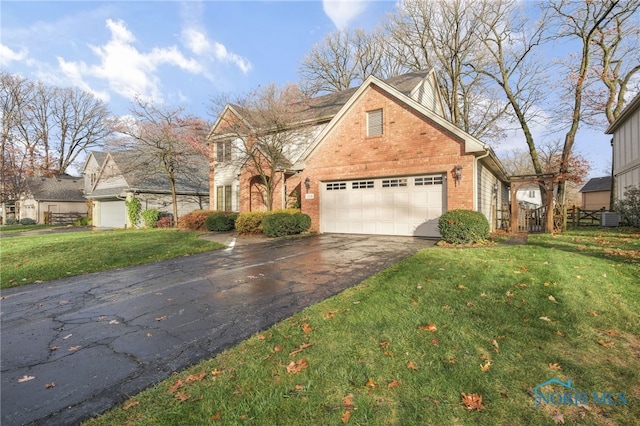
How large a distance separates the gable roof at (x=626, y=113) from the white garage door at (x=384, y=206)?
11.1 m

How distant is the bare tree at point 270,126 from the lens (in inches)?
584

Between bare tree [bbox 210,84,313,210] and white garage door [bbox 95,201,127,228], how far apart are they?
1349cm

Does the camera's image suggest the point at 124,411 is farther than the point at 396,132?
No

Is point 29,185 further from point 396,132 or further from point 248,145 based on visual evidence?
point 396,132

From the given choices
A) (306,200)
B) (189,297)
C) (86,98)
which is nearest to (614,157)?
(306,200)

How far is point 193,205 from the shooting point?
2488 centimetres

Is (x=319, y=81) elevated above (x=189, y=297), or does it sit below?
above

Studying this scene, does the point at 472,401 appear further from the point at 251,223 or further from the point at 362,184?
the point at 251,223

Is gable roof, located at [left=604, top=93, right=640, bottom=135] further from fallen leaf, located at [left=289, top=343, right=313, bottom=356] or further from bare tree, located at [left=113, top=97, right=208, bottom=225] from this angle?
bare tree, located at [left=113, top=97, right=208, bottom=225]

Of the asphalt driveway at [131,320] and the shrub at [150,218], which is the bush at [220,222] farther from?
the asphalt driveway at [131,320]

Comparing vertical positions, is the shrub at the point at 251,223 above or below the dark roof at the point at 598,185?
below

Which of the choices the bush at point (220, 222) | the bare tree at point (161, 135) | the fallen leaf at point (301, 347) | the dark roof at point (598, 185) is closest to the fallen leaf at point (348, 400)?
the fallen leaf at point (301, 347)

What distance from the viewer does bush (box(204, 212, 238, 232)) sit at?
1661cm

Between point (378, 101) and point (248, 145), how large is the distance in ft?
23.4
